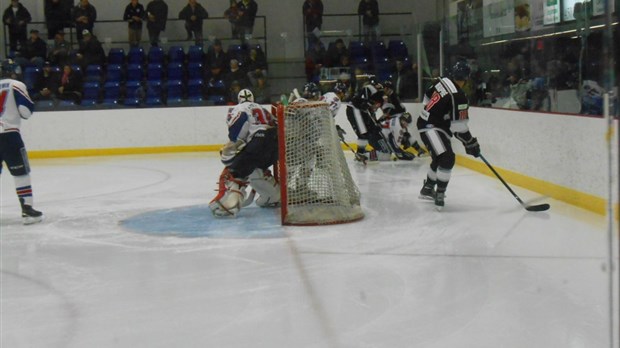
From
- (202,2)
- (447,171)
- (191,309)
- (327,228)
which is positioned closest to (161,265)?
(191,309)

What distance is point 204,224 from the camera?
5.78 metres

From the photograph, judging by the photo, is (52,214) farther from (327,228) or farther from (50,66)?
(50,66)

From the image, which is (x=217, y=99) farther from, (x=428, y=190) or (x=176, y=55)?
(x=428, y=190)

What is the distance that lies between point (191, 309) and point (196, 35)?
1041 cm

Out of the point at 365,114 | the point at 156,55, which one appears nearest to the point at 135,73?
the point at 156,55

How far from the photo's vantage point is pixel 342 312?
3.38 m

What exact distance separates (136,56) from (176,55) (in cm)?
69

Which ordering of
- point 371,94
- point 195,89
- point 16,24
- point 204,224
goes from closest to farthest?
point 204,224, point 371,94, point 195,89, point 16,24

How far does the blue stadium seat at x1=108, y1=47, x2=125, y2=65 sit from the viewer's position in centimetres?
1326

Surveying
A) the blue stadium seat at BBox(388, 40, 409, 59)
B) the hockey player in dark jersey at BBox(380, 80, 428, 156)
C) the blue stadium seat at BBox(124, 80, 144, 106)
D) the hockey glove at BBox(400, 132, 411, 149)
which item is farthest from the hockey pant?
the blue stadium seat at BBox(124, 80, 144, 106)

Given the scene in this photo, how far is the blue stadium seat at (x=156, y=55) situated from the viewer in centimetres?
1328

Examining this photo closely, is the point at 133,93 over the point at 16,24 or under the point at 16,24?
under

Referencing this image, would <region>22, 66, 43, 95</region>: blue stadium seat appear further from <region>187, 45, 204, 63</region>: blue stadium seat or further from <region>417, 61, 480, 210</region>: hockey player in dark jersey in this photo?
<region>417, 61, 480, 210</region>: hockey player in dark jersey

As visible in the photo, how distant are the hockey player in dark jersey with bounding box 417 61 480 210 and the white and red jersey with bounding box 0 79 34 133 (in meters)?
3.13
